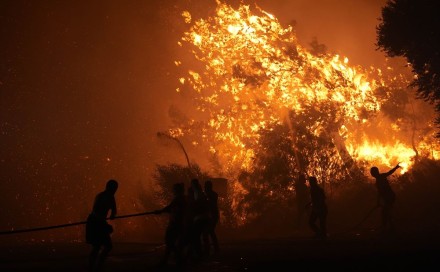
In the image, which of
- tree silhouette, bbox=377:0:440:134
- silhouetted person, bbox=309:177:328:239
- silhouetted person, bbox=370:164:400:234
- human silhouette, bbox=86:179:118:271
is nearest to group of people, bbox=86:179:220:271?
human silhouette, bbox=86:179:118:271

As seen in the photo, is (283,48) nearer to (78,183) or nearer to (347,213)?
(347,213)

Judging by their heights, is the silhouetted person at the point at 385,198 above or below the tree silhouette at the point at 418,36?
below

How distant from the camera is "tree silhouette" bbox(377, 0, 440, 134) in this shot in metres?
18.2

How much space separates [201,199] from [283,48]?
24.8 m

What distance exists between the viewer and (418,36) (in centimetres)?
1891

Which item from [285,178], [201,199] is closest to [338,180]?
[285,178]

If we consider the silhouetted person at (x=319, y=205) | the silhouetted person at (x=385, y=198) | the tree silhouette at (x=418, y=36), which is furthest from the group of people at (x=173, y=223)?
the tree silhouette at (x=418, y=36)

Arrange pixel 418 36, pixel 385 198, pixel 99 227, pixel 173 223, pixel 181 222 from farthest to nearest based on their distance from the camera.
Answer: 1. pixel 418 36
2. pixel 385 198
3. pixel 181 222
4. pixel 173 223
5. pixel 99 227

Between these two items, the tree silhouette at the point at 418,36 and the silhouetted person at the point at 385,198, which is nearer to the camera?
the silhouetted person at the point at 385,198

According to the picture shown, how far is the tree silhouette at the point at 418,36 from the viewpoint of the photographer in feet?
59.8

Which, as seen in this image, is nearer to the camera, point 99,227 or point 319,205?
point 99,227

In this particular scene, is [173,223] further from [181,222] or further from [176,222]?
[181,222]

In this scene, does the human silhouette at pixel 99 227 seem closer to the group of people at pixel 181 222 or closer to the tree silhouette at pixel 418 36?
the group of people at pixel 181 222

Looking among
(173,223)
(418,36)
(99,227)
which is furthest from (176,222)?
(418,36)
